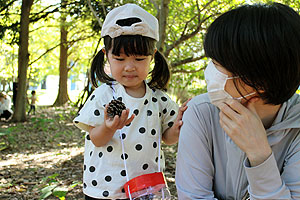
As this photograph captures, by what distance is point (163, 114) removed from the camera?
207cm

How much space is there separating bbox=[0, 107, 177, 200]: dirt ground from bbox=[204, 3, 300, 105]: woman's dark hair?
94.4 inches

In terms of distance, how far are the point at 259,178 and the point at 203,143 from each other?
291 millimetres

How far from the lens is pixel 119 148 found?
1.88 m

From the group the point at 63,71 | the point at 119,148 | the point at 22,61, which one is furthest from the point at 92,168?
the point at 63,71

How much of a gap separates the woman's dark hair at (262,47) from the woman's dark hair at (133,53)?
2.29ft

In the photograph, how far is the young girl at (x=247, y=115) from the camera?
46.0 inches

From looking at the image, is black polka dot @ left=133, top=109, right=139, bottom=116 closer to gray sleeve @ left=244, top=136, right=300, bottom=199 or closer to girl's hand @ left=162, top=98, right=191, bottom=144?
girl's hand @ left=162, top=98, right=191, bottom=144

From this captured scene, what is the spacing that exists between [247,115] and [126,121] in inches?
29.2

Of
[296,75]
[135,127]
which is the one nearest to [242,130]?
[296,75]

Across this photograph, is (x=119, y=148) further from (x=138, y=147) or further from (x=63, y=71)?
(x=63, y=71)

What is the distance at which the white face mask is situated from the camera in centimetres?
129

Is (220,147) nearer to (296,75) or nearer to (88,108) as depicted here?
(296,75)

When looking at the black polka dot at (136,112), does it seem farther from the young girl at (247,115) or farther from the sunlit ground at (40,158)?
the sunlit ground at (40,158)

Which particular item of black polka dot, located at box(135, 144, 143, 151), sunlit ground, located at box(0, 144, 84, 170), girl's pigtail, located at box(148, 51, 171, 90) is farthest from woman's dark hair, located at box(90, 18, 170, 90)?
sunlit ground, located at box(0, 144, 84, 170)
